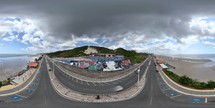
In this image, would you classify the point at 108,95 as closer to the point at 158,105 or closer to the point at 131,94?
the point at 131,94

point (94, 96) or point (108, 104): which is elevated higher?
point (94, 96)

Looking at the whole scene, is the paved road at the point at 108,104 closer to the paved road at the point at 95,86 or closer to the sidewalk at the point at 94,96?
the sidewalk at the point at 94,96

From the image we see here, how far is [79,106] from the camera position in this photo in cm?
3791

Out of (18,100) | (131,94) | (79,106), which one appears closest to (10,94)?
(18,100)

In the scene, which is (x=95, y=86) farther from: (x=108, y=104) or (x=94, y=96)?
(x=108, y=104)

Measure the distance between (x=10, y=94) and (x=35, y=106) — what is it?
39.8ft

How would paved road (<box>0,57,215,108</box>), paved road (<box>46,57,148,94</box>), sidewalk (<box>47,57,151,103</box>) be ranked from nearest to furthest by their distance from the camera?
paved road (<box>0,57,215,108</box>), sidewalk (<box>47,57,151,103</box>), paved road (<box>46,57,148,94</box>)

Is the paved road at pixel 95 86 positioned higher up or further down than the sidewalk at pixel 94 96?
higher up

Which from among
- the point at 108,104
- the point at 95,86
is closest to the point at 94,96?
the point at 108,104

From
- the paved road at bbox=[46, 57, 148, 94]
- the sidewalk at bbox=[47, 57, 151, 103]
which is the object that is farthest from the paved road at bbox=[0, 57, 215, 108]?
the paved road at bbox=[46, 57, 148, 94]

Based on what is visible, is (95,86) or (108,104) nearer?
(108,104)

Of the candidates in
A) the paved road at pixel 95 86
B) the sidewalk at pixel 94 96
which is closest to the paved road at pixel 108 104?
the sidewalk at pixel 94 96

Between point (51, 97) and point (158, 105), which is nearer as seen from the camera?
point (158, 105)

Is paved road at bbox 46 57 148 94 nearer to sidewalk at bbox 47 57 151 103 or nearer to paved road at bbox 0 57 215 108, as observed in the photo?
sidewalk at bbox 47 57 151 103
